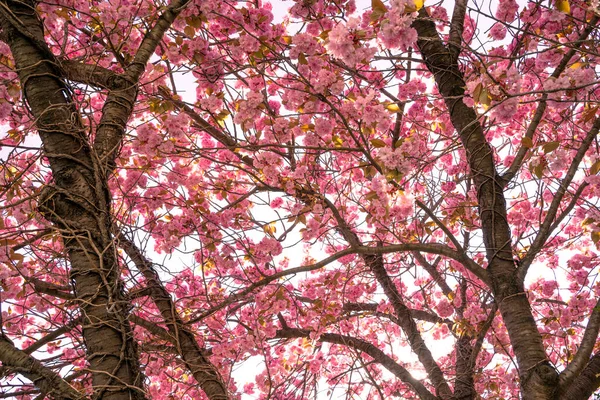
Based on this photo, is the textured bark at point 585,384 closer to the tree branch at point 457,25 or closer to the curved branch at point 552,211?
the curved branch at point 552,211

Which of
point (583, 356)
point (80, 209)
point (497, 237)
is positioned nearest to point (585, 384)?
point (583, 356)

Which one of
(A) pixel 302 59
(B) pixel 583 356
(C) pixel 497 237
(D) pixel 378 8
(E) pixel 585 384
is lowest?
(E) pixel 585 384

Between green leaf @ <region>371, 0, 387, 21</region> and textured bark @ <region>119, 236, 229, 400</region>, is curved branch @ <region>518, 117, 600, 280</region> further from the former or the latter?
textured bark @ <region>119, 236, 229, 400</region>

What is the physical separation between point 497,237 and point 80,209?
2.32 meters

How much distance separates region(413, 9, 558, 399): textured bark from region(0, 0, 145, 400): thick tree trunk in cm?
166

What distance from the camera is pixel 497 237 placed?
3.05 m

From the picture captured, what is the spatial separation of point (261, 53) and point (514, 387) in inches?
163

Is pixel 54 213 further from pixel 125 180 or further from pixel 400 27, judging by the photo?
pixel 125 180

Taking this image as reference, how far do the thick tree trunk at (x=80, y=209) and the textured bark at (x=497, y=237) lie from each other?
1.66 meters

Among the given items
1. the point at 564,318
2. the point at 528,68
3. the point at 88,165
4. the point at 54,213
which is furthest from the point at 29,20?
the point at 564,318

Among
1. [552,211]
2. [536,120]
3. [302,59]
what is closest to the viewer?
[552,211]

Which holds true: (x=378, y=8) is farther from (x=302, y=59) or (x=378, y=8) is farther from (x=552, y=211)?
(x=552, y=211)

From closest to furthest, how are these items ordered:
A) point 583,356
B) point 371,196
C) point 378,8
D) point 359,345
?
point 378,8 → point 583,356 → point 371,196 → point 359,345

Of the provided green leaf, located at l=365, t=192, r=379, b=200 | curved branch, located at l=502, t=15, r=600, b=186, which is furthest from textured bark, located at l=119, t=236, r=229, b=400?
curved branch, located at l=502, t=15, r=600, b=186
